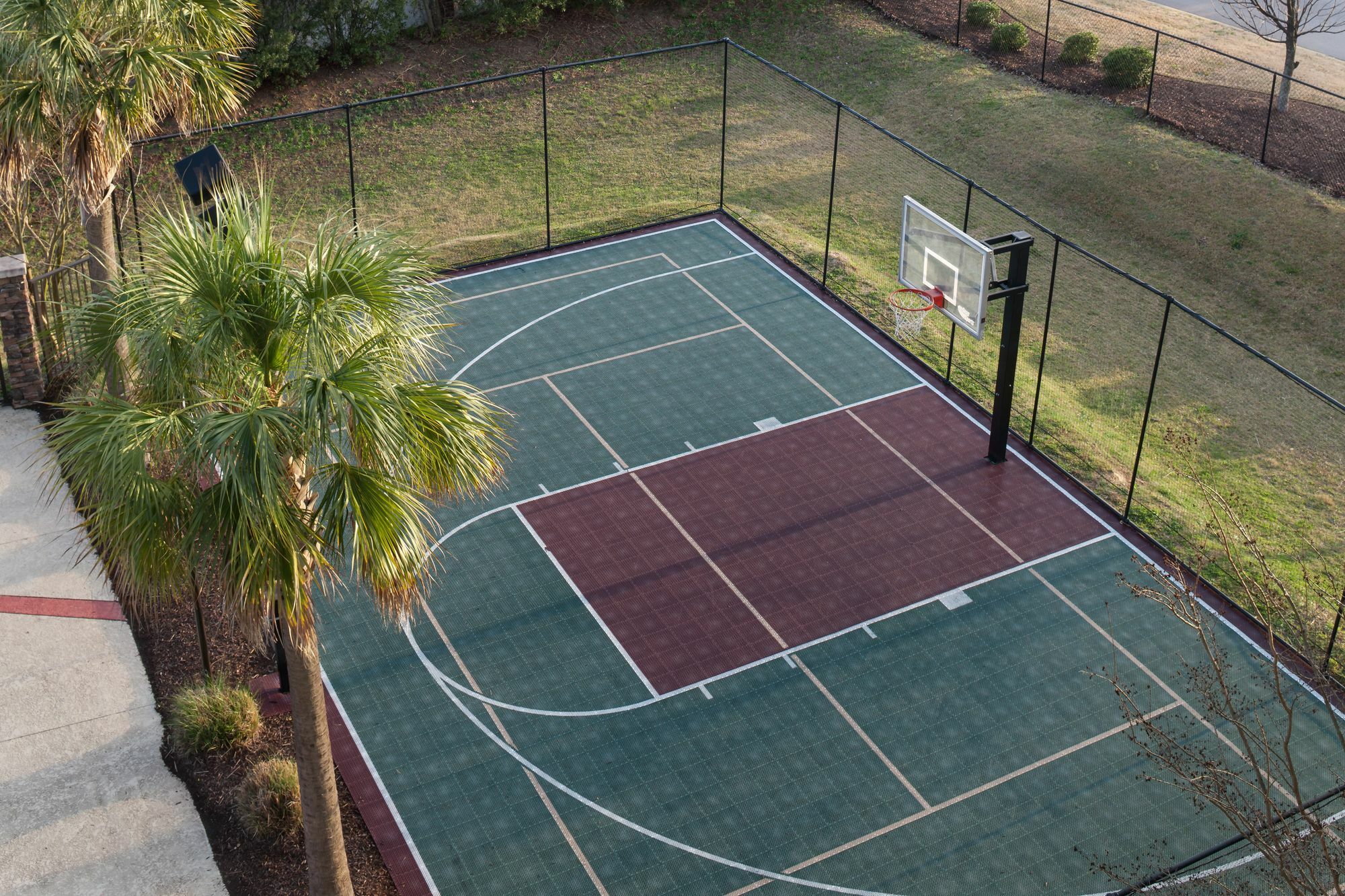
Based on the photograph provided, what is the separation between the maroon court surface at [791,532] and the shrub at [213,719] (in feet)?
16.2

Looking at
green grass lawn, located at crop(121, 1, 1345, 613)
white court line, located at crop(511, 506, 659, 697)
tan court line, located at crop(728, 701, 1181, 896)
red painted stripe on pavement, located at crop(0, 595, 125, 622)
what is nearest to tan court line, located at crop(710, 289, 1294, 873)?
tan court line, located at crop(728, 701, 1181, 896)

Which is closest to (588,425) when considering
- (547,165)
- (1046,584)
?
(547,165)

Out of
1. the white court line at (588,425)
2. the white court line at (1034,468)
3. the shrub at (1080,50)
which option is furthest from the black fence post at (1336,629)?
the shrub at (1080,50)

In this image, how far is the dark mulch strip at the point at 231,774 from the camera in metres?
16.5

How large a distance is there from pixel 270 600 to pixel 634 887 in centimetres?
640

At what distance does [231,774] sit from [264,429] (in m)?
7.39

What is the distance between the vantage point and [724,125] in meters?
31.6

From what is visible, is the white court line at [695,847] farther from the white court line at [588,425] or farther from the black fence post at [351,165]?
the black fence post at [351,165]

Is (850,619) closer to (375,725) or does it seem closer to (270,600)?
(375,725)

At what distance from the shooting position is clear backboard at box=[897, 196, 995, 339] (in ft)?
72.3

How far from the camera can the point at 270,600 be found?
12211 millimetres

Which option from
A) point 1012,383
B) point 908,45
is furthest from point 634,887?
point 908,45

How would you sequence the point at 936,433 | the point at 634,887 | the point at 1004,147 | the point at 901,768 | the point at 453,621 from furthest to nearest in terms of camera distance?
the point at 1004,147
the point at 936,433
the point at 453,621
the point at 901,768
the point at 634,887

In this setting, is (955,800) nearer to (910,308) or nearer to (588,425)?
(910,308)
